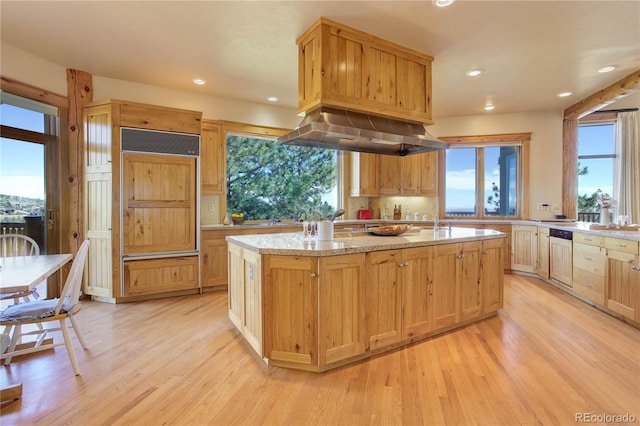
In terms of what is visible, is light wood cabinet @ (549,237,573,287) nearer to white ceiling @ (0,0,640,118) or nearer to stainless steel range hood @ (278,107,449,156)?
white ceiling @ (0,0,640,118)

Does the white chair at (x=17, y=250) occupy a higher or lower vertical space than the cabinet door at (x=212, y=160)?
lower

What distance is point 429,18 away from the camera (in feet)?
9.15

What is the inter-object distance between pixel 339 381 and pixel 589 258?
11.2 feet

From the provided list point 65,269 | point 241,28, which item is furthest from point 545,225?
point 65,269

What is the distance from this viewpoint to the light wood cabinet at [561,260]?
421 centimetres

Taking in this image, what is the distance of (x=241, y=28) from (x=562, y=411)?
3.69 meters

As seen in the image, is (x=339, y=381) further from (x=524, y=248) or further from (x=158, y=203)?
(x=524, y=248)

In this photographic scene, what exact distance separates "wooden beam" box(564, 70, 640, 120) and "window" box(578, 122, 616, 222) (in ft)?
2.19

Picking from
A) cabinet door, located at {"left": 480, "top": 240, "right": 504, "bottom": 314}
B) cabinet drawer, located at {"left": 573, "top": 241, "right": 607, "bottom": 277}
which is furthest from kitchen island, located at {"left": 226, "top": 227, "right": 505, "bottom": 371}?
cabinet drawer, located at {"left": 573, "top": 241, "right": 607, "bottom": 277}

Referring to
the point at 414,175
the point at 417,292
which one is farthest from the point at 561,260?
the point at 417,292

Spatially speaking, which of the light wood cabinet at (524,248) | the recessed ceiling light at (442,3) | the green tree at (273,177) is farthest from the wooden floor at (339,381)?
the recessed ceiling light at (442,3)

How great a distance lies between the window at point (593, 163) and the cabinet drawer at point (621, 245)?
2.96m

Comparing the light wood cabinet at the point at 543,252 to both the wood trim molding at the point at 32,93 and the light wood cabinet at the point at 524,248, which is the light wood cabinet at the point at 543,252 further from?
the wood trim molding at the point at 32,93

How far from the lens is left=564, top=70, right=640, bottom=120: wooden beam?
158 inches
